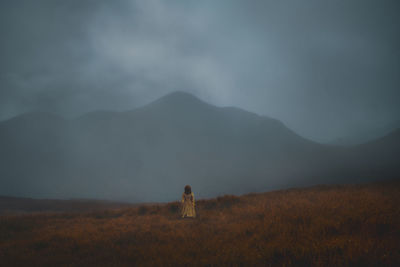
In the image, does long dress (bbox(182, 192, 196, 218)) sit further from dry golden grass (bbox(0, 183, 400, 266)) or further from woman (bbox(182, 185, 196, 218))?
dry golden grass (bbox(0, 183, 400, 266))

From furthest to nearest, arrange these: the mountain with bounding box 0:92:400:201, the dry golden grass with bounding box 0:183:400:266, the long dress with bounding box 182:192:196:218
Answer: the mountain with bounding box 0:92:400:201 < the long dress with bounding box 182:192:196:218 < the dry golden grass with bounding box 0:183:400:266

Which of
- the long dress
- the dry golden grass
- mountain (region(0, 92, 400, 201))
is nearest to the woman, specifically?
the long dress

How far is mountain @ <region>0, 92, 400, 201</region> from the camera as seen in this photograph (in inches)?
3489

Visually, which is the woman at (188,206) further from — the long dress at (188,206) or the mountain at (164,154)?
the mountain at (164,154)

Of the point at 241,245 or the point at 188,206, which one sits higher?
the point at 241,245

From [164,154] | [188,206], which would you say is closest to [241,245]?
[188,206]

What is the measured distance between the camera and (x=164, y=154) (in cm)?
12350

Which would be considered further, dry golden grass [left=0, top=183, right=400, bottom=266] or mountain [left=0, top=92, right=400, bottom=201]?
mountain [left=0, top=92, right=400, bottom=201]

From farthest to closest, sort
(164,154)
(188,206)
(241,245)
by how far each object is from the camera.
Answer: (164,154)
(188,206)
(241,245)

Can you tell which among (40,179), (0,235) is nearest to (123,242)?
(0,235)

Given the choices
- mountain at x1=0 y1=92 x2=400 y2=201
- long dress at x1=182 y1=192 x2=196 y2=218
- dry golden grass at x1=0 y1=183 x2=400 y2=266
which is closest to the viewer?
dry golden grass at x1=0 y1=183 x2=400 y2=266

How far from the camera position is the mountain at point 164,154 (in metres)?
88.6

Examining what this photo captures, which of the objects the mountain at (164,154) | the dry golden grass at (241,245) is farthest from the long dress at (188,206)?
the mountain at (164,154)

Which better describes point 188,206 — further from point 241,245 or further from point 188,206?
point 241,245
